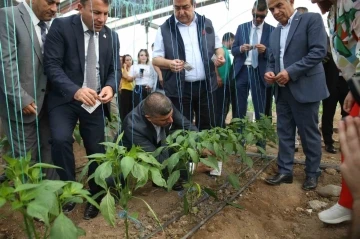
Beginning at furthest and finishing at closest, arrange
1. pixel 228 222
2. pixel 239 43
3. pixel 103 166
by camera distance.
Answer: pixel 239 43 → pixel 228 222 → pixel 103 166

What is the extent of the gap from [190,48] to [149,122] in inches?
32.3

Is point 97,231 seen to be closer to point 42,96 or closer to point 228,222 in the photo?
point 228,222

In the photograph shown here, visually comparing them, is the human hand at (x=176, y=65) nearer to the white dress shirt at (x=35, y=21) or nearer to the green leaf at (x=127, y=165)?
the white dress shirt at (x=35, y=21)

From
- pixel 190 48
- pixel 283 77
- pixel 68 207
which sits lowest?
pixel 68 207

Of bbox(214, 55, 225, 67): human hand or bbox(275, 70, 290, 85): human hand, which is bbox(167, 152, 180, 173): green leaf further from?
bbox(214, 55, 225, 67): human hand

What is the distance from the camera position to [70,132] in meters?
2.06

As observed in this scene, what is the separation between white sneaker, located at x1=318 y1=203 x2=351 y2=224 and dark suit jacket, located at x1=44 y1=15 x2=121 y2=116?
5.00 feet

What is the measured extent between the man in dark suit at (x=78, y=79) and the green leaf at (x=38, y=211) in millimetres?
1001

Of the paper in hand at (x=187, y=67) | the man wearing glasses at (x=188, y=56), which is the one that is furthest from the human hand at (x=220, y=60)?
the paper in hand at (x=187, y=67)

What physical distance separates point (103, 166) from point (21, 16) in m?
1.15

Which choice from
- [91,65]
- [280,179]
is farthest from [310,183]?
[91,65]

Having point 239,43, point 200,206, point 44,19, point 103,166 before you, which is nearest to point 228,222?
point 200,206

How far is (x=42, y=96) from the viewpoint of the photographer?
213 centimetres

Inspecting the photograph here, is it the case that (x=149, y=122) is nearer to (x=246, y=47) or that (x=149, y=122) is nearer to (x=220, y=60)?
(x=220, y=60)
